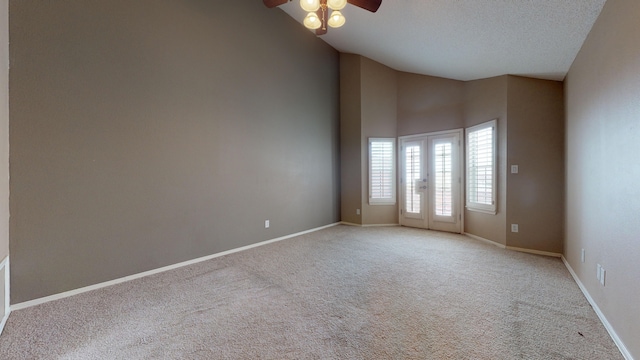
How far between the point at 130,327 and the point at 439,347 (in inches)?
90.4

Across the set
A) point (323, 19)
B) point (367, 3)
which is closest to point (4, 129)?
point (323, 19)

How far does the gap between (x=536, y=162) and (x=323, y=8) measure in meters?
3.64

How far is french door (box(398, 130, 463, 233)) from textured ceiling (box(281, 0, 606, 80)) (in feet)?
4.29

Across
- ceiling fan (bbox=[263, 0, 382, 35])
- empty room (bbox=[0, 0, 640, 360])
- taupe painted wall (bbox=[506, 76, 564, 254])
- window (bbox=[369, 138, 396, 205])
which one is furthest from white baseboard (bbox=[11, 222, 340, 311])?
taupe painted wall (bbox=[506, 76, 564, 254])

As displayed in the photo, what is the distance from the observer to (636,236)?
164cm

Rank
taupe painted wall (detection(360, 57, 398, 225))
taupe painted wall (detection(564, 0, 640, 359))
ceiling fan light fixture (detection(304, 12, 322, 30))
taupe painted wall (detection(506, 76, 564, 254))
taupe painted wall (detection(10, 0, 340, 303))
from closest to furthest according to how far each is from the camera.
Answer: taupe painted wall (detection(564, 0, 640, 359)) → taupe painted wall (detection(10, 0, 340, 303)) → ceiling fan light fixture (detection(304, 12, 322, 30)) → taupe painted wall (detection(506, 76, 564, 254)) → taupe painted wall (detection(360, 57, 398, 225))

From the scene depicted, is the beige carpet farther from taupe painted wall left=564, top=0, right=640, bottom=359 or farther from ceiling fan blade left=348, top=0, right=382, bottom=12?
ceiling fan blade left=348, top=0, right=382, bottom=12

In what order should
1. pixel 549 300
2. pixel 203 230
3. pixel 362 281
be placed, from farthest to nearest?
pixel 203 230 < pixel 362 281 < pixel 549 300

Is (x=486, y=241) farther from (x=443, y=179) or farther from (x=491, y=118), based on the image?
(x=491, y=118)

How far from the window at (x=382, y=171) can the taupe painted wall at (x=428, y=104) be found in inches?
17.9

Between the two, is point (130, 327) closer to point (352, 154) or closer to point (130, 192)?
point (130, 192)

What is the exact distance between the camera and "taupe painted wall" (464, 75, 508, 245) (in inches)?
162

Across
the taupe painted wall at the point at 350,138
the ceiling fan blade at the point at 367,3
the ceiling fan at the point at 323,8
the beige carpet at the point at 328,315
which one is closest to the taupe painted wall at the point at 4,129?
the beige carpet at the point at 328,315

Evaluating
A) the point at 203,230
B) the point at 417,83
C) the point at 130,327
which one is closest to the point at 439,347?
the point at 130,327
